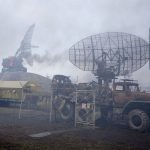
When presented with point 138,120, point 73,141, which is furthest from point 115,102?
point 73,141

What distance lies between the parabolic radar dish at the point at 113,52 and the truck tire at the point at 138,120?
829 cm

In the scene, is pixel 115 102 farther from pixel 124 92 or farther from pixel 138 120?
pixel 138 120

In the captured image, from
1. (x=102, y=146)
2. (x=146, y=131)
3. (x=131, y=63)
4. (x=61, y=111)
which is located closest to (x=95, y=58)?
(x=131, y=63)

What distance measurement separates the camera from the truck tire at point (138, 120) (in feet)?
58.5

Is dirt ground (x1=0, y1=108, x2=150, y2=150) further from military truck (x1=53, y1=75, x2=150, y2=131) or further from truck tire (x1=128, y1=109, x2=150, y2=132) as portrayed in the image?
military truck (x1=53, y1=75, x2=150, y2=131)

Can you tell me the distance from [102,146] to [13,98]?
54.2ft

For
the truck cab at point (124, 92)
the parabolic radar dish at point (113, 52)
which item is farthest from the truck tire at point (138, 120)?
the parabolic radar dish at point (113, 52)

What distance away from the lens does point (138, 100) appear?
64.4 ft

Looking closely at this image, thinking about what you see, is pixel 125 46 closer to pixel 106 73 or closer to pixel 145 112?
pixel 106 73

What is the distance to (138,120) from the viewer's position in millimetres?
18391

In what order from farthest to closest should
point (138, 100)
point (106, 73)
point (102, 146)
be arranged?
point (106, 73) → point (138, 100) → point (102, 146)

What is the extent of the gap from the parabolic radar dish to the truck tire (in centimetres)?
829

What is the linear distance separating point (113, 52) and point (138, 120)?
1022cm

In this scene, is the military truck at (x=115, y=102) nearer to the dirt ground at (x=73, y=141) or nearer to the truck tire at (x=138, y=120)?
the truck tire at (x=138, y=120)
